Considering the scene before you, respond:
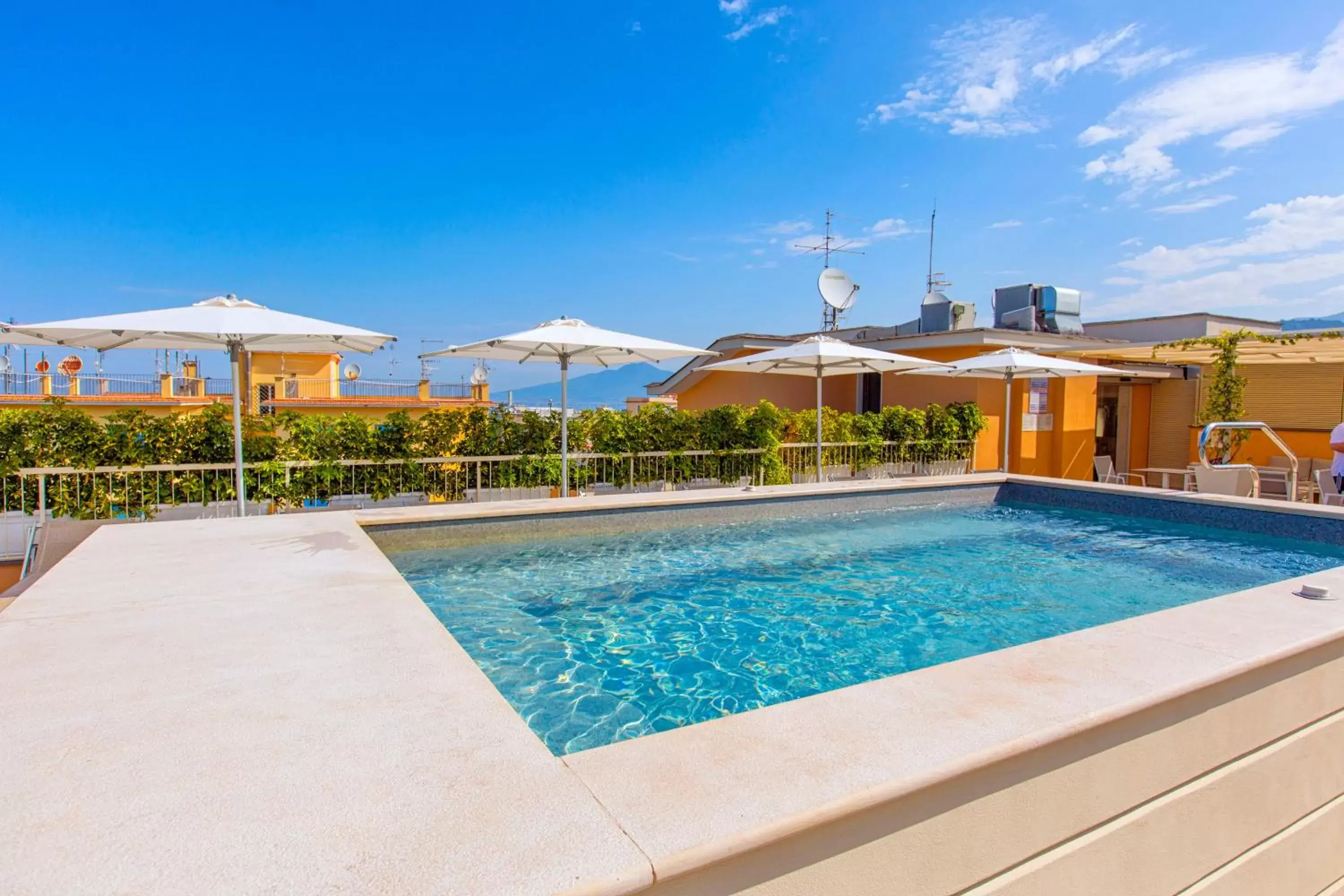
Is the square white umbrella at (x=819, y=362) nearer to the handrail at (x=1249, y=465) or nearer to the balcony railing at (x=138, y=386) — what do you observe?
the handrail at (x=1249, y=465)

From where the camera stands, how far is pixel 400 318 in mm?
28109

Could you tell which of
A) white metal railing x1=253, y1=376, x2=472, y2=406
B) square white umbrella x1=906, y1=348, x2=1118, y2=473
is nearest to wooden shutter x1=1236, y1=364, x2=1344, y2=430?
square white umbrella x1=906, y1=348, x2=1118, y2=473

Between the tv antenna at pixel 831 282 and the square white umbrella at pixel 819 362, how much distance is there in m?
4.73

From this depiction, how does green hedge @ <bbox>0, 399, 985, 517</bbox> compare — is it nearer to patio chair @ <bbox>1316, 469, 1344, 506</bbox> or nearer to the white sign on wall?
the white sign on wall

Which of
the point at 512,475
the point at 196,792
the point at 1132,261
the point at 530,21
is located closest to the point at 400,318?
the point at 530,21

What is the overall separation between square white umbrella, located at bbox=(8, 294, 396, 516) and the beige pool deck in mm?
4039

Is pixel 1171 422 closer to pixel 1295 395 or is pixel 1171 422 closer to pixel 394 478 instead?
pixel 1295 395

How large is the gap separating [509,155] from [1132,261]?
1888 cm

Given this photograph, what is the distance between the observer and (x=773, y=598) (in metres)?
5.94

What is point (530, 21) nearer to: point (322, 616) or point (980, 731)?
point (322, 616)

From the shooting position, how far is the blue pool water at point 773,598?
13.9ft

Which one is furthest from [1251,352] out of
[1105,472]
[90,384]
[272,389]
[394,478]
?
[90,384]

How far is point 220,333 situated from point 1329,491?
47.6 ft

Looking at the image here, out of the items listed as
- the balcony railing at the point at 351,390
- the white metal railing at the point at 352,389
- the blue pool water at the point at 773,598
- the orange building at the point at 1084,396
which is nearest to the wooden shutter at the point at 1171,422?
the orange building at the point at 1084,396
